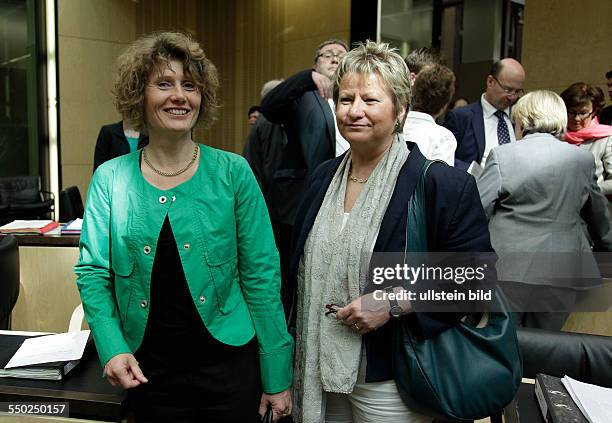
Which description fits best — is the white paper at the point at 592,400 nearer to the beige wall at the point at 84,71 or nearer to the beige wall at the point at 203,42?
the beige wall at the point at 203,42

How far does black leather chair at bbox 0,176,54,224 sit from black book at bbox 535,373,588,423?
5.45m

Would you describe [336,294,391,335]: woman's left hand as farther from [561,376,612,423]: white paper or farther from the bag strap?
[561,376,612,423]: white paper

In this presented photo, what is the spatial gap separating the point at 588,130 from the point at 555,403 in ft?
7.74

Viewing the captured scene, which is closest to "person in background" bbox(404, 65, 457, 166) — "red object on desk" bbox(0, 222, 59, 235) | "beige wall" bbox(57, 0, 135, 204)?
"red object on desk" bbox(0, 222, 59, 235)

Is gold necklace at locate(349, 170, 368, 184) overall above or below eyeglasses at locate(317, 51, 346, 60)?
below

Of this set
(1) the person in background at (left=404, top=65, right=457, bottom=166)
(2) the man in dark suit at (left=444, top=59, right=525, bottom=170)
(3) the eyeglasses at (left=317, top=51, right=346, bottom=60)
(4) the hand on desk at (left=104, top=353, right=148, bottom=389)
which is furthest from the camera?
(2) the man in dark suit at (left=444, top=59, right=525, bottom=170)

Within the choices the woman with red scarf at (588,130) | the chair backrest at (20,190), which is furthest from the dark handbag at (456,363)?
the chair backrest at (20,190)

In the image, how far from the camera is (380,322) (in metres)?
1.39

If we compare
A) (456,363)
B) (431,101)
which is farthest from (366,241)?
(431,101)

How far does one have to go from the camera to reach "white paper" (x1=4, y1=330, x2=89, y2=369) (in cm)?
153

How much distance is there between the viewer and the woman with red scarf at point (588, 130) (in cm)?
316

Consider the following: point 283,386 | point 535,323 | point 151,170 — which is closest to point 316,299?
point 283,386

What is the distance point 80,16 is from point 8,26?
A: 0.73 metres

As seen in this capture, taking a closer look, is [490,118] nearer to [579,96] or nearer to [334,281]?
[579,96]
